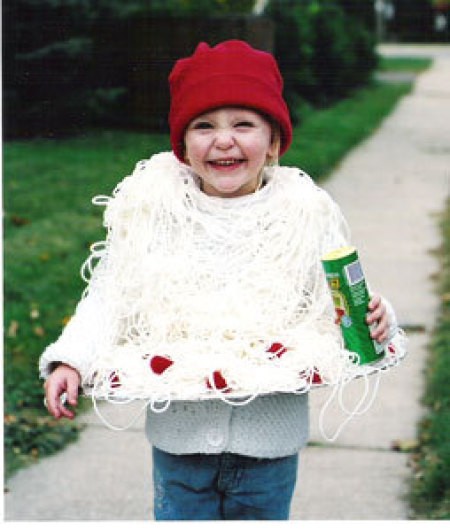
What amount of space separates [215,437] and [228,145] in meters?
0.56

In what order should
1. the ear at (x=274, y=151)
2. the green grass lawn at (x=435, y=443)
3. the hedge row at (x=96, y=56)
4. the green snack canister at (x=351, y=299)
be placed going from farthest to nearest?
the hedge row at (x=96, y=56), the green grass lawn at (x=435, y=443), the ear at (x=274, y=151), the green snack canister at (x=351, y=299)

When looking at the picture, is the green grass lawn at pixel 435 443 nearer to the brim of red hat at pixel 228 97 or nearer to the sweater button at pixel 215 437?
the sweater button at pixel 215 437

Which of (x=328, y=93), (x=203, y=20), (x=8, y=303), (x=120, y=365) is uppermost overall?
(x=120, y=365)

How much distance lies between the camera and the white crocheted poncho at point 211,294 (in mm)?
1862

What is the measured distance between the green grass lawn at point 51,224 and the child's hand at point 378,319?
5.39 feet

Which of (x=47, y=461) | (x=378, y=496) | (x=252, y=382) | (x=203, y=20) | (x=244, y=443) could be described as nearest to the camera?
(x=252, y=382)

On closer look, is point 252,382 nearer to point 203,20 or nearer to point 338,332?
point 338,332

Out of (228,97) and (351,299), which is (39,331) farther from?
(351,299)

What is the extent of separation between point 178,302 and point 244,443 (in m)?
0.31

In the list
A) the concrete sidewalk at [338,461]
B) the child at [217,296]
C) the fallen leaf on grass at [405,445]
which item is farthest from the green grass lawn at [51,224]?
the child at [217,296]

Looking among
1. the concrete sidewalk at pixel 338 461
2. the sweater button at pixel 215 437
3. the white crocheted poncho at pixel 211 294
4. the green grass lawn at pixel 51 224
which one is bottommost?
the green grass lawn at pixel 51 224

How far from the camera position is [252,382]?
184 cm

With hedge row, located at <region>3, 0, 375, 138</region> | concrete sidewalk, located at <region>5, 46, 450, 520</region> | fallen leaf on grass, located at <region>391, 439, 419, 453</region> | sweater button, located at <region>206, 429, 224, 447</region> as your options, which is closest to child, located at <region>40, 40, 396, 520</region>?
sweater button, located at <region>206, 429, 224, 447</region>

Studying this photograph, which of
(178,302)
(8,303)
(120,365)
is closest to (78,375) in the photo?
(120,365)
